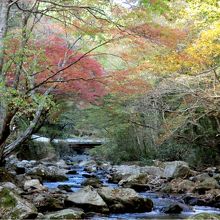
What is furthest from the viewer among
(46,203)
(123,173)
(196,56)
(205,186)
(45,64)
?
(123,173)

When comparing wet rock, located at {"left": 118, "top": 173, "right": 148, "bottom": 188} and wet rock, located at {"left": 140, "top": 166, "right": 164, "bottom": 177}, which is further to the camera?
wet rock, located at {"left": 140, "top": 166, "right": 164, "bottom": 177}

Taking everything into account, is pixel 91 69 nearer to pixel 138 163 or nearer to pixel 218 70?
pixel 218 70

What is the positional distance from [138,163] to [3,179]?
371 inches

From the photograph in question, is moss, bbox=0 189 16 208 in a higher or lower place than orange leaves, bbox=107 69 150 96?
lower

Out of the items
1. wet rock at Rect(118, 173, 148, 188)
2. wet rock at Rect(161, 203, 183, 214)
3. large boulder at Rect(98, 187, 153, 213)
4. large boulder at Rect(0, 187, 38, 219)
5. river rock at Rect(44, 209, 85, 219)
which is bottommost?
wet rock at Rect(161, 203, 183, 214)

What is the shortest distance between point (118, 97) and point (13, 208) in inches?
447

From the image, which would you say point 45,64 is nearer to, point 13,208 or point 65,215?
point 13,208

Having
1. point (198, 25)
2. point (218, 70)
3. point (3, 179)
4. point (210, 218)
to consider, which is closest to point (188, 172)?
point (218, 70)

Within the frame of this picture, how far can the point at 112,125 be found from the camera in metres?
19.4

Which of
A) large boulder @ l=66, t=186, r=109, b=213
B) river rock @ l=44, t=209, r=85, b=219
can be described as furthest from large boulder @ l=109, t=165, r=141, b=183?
river rock @ l=44, t=209, r=85, b=219

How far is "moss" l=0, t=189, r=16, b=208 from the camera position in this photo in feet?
23.5

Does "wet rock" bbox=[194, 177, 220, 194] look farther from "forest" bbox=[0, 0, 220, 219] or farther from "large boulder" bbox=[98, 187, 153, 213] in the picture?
"large boulder" bbox=[98, 187, 153, 213]

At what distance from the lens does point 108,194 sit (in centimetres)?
919

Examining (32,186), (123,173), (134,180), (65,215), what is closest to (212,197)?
(134,180)
